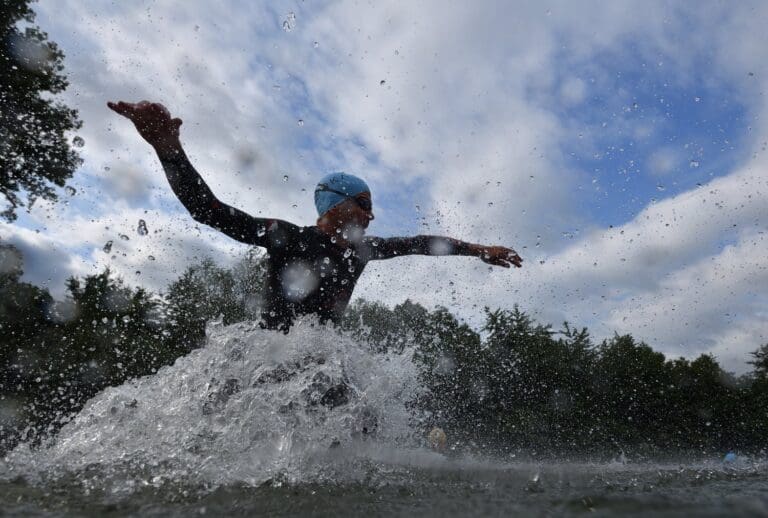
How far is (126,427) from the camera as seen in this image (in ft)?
11.5

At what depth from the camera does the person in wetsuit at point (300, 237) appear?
3314 mm

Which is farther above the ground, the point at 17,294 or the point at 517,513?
the point at 17,294

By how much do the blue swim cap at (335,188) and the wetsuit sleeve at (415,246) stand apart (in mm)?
442

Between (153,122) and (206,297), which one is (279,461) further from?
(206,297)

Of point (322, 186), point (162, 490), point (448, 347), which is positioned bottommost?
point (162, 490)

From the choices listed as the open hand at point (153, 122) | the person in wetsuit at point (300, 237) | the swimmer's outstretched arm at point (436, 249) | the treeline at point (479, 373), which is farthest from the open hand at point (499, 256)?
the treeline at point (479, 373)

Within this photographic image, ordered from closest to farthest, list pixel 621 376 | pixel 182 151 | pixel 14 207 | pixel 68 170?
pixel 182 151, pixel 14 207, pixel 68 170, pixel 621 376

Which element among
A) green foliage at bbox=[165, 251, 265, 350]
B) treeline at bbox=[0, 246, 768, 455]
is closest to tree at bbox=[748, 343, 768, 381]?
treeline at bbox=[0, 246, 768, 455]

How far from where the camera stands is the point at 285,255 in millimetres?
3766

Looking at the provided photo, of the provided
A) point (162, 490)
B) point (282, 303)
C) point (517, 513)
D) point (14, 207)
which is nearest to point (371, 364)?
point (282, 303)

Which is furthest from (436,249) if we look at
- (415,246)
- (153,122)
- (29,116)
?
(29,116)

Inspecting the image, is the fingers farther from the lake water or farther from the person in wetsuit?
the lake water

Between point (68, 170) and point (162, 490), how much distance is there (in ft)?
64.1

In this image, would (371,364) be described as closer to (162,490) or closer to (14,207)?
(162,490)
